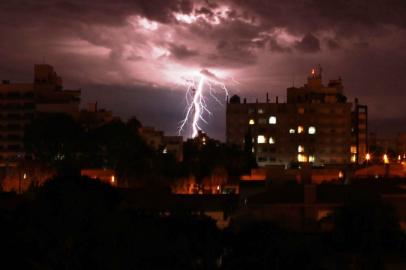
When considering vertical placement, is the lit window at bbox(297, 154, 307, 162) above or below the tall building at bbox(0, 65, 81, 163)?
below

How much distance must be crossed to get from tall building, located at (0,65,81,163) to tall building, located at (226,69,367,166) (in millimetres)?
27355

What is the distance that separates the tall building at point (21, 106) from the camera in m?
93.0

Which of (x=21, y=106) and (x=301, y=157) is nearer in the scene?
(x=21, y=106)

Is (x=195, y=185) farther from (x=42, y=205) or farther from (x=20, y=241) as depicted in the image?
(x=20, y=241)

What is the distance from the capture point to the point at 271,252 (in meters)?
27.3

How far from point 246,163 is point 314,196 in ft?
122

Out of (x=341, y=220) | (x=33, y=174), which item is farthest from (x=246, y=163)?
(x=341, y=220)

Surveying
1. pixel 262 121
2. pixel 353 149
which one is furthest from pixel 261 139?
pixel 353 149

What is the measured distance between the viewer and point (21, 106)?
9456 cm

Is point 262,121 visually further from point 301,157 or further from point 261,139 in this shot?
point 301,157

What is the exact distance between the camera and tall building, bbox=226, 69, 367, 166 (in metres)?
115

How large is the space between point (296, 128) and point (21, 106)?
39.8 m

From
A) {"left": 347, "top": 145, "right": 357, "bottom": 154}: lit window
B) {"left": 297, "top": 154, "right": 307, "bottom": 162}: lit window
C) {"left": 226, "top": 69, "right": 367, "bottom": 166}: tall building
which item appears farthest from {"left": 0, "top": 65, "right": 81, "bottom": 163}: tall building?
{"left": 347, "top": 145, "right": 357, "bottom": 154}: lit window

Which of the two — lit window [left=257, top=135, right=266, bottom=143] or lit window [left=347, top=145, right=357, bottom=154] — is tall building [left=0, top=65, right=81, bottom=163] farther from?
lit window [left=347, top=145, right=357, bottom=154]
